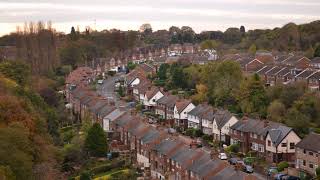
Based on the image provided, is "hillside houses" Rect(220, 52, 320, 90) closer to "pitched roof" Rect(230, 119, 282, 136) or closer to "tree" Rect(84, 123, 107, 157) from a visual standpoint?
"pitched roof" Rect(230, 119, 282, 136)

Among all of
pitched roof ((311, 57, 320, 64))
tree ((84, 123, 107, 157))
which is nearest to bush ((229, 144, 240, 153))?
tree ((84, 123, 107, 157))

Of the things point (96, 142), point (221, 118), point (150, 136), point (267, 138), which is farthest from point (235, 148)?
point (96, 142)

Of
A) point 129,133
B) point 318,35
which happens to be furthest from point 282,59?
point 129,133

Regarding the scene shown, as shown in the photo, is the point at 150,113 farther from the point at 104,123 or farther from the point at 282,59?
the point at 282,59

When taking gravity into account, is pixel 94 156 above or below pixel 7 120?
below

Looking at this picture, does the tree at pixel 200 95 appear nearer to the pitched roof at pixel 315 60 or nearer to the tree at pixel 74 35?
the pitched roof at pixel 315 60

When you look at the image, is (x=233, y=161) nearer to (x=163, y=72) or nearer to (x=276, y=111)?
(x=276, y=111)
